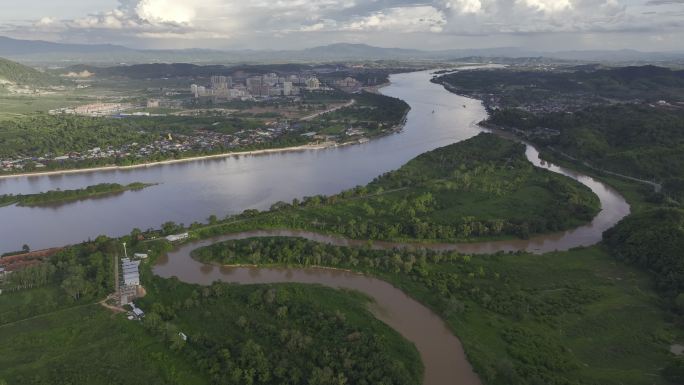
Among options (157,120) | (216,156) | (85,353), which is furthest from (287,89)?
(85,353)

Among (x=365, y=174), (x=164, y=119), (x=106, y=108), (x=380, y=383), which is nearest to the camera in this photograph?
(x=380, y=383)

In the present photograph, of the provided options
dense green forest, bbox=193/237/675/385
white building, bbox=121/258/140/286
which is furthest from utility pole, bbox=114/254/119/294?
dense green forest, bbox=193/237/675/385

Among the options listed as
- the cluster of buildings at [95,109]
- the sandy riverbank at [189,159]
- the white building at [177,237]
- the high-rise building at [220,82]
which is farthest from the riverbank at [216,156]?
the high-rise building at [220,82]

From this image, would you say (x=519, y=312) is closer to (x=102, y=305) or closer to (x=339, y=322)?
(x=339, y=322)

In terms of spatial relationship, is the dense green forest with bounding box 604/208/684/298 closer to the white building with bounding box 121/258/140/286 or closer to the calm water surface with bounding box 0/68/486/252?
the calm water surface with bounding box 0/68/486/252

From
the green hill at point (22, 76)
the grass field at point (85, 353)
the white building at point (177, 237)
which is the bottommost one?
the grass field at point (85, 353)

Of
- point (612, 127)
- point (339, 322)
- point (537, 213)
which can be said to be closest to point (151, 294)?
point (339, 322)

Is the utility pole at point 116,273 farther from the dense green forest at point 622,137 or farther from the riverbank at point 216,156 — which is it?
the dense green forest at point 622,137
